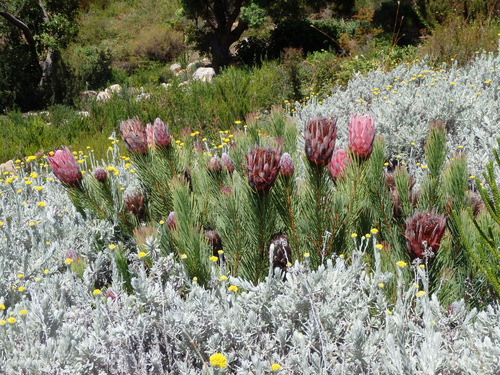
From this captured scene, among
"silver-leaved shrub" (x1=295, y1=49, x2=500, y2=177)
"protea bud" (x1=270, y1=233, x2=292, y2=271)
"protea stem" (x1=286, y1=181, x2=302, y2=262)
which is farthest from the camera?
"silver-leaved shrub" (x1=295, y1=49, x2=500, y2=177)

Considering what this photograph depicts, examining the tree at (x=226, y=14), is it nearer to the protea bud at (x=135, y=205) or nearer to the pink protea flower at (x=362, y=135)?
the protea bud at (x=135, y=205)

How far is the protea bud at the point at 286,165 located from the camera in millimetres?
1626

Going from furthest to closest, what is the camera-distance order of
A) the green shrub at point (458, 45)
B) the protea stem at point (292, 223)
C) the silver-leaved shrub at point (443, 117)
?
the green shrub at point (458, 45), the silver-leaved shrub at point (443, 117), the protea stem at point (292, 223)

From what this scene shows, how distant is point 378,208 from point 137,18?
26597 mm

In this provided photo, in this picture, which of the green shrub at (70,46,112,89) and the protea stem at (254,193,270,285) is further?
the green shrub at (70,46,112,89)

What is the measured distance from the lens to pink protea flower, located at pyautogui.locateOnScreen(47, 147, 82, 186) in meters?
1.95

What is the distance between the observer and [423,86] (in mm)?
4504

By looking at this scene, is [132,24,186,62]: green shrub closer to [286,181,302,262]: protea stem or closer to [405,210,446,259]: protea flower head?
[286,181,302,262]: protea stem

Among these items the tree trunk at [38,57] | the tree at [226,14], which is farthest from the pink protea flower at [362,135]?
the tree trunk at [38,57]

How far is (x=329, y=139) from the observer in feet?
5.15

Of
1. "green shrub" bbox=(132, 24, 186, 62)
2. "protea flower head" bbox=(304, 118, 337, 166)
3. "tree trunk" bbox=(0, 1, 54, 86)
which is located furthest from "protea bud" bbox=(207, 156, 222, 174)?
"green shrub" bbox=(132, 24, 186, 62)

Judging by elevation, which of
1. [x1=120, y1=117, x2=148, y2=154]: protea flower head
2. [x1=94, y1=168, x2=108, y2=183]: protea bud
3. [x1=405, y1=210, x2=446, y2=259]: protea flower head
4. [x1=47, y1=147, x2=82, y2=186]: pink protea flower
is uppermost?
[x1=120, y1=117, x2=148, y2=154]: protea flower head

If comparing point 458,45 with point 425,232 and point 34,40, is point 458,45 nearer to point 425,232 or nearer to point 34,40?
point 425,232

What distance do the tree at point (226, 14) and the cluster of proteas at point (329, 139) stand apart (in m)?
14.0
